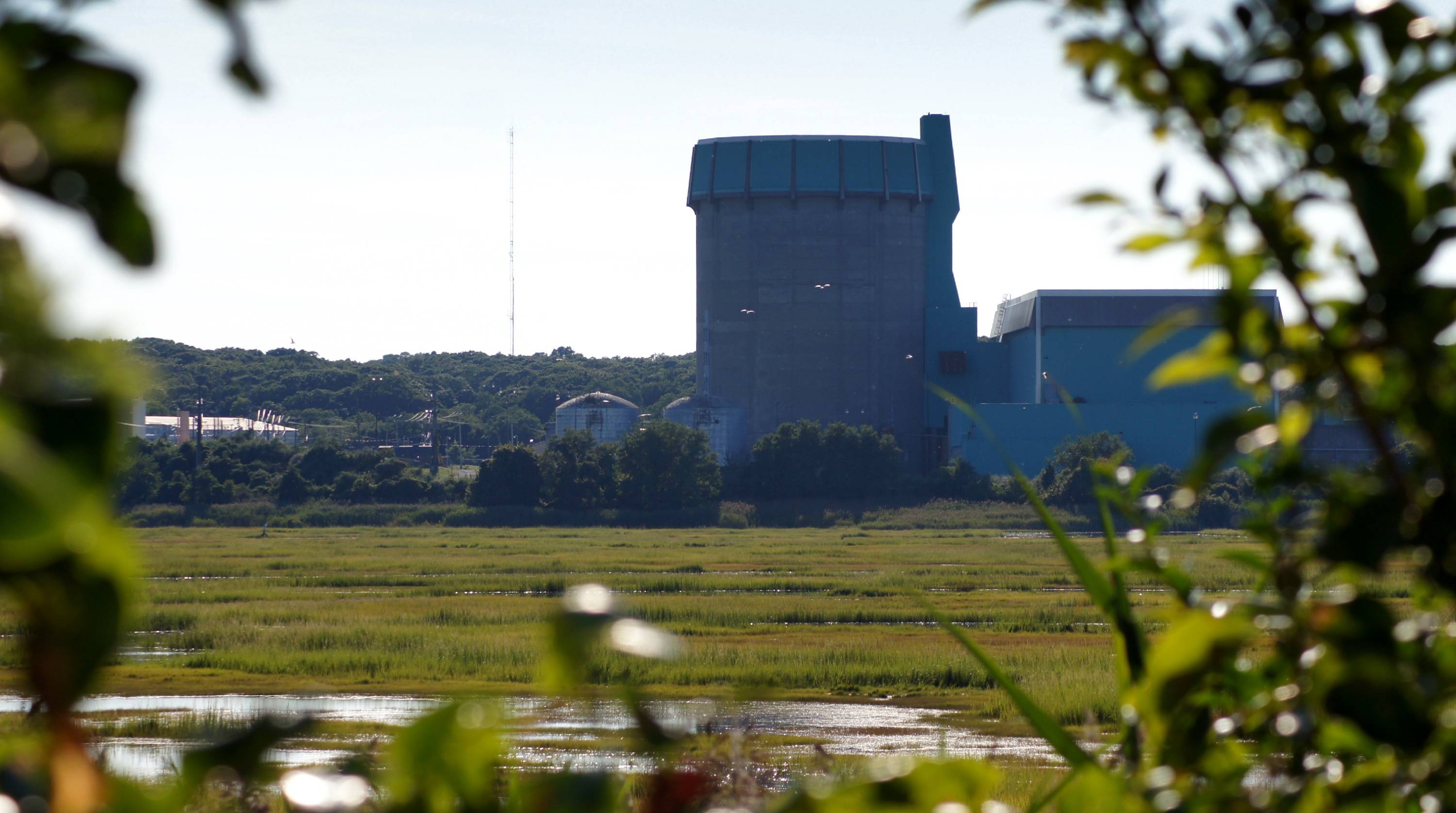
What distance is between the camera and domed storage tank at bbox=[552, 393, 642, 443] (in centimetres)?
7344

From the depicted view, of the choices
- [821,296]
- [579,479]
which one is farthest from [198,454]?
[821,296]

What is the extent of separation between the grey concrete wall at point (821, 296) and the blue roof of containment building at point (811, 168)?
585 millimetres

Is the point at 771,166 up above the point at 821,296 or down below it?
above

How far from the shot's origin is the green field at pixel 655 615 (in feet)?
68.2

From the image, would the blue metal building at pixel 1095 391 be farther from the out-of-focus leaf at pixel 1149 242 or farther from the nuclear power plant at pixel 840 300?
the out-of-focus leaf at pixel 1149 242

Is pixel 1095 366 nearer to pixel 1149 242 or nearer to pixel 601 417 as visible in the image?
pixel 601 417

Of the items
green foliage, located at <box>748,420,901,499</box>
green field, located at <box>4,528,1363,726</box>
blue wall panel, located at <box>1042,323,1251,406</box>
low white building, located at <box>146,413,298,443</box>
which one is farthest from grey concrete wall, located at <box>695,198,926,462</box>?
low white building, located at <box>146,413,298,443</box>

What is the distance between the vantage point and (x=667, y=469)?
61.4 metres

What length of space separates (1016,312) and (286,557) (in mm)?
34866

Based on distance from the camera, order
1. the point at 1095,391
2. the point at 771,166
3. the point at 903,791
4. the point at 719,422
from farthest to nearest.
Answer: the point at 719,422 → the point at 771,166 → the point at 1095,391 → the point at 903,791

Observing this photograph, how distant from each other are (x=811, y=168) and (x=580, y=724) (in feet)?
161

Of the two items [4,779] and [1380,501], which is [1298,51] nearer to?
[1380,501]

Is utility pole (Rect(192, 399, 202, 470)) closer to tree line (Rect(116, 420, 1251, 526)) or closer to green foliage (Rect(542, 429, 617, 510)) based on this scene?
tree line (Rect(116, 420, 1251, 526))

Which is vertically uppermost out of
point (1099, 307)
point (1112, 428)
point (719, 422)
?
point (1099, 307)
